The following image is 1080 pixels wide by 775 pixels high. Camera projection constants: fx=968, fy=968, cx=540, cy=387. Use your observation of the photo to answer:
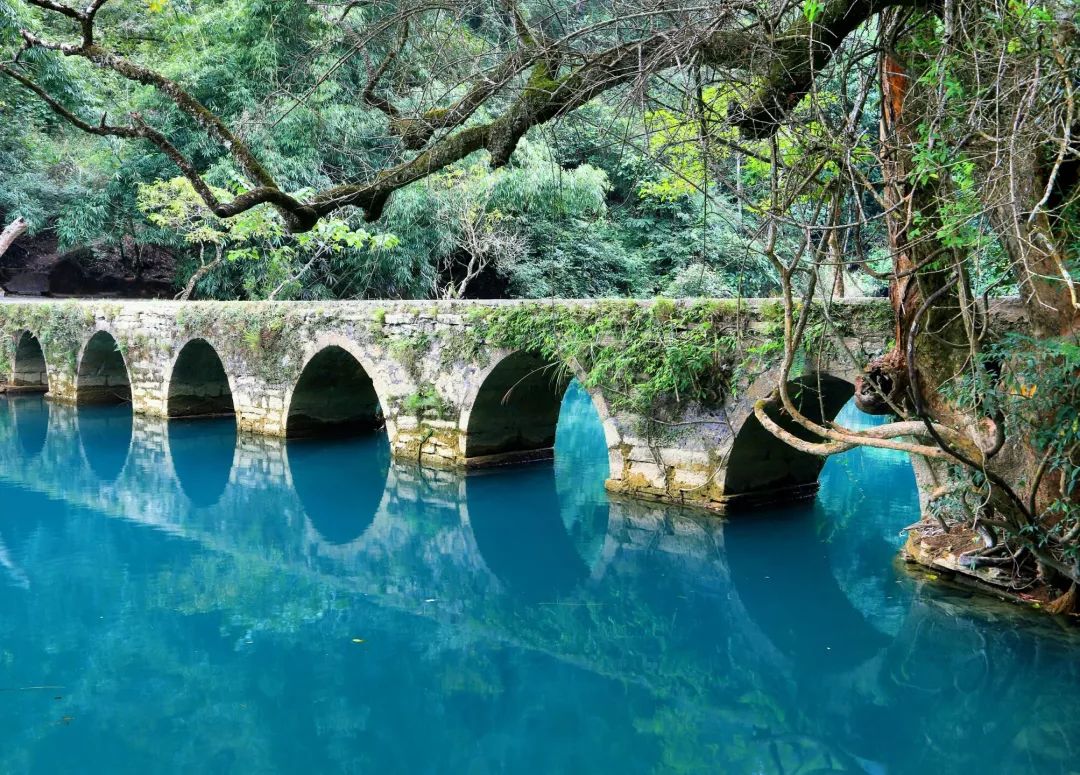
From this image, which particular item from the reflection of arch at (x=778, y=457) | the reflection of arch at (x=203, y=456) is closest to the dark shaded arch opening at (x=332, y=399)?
the reflection of arch at (x=203, y=456)

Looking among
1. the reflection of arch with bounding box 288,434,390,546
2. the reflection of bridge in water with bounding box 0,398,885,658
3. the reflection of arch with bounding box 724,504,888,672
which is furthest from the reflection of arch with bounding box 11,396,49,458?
the reflection of arch with bounding box 724,504,888,672

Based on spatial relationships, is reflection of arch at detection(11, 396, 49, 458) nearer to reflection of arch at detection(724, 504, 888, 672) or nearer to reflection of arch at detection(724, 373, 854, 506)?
reflection of arch at detection(724, 373, 854, 506)

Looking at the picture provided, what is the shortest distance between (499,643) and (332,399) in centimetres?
718

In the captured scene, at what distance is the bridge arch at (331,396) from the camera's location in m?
11.4

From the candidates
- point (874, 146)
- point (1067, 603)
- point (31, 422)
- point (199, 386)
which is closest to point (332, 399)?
point (199, 386)

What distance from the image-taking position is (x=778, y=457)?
834 cm

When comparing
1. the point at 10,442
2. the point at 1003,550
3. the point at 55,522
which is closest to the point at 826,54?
the point at 1003,550

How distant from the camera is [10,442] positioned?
12.8 metres

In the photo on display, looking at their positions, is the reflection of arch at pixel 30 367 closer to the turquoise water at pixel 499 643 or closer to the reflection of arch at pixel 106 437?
the reflection of arch at pixel 106 437

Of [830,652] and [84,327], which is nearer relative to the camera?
[830,652]

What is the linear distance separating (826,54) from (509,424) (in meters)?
6.41

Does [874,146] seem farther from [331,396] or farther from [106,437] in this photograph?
[106,437]

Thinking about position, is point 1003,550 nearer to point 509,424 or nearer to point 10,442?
point 509,424

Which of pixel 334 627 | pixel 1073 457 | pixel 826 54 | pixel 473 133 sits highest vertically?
pixel 826 54
